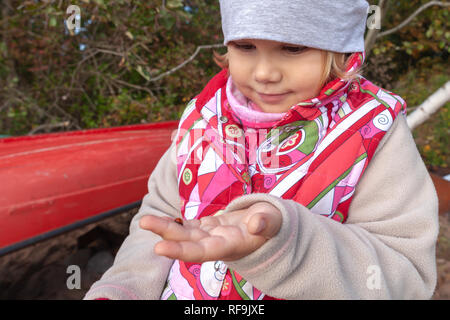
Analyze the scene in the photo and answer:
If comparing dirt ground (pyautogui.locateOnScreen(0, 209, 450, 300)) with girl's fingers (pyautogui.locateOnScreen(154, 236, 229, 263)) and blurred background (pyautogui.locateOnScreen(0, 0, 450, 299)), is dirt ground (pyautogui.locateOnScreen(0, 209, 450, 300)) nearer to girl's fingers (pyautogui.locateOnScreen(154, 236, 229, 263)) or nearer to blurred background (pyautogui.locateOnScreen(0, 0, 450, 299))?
girl's fingers (pyautogui.locateOnScreen(154, 236, 229, 263))

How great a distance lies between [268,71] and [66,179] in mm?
1521

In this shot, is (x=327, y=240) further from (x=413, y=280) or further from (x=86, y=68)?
(x=86, y=68)

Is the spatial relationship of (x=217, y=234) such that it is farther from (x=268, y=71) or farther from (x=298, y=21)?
(x=298, y=21)

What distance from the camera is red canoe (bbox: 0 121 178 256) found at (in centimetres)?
180

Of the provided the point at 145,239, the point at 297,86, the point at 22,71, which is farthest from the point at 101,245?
the point at 22,71

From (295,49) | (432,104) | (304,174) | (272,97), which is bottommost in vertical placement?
(432,104)

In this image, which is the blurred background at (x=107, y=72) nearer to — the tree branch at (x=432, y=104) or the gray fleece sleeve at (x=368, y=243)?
the tree branch at (x=432, y=104)

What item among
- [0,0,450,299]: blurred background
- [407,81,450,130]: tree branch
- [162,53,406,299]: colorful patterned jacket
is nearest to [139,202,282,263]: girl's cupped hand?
[162,53,406,299]: colorful patterned jacket

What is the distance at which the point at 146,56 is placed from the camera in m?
5.15

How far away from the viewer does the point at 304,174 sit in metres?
1.11

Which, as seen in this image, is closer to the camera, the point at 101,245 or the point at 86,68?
the point at 101,245

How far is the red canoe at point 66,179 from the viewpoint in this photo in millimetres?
1801

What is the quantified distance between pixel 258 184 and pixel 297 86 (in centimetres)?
35

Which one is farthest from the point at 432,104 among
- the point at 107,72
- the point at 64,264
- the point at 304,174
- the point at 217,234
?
the point at 107,72
